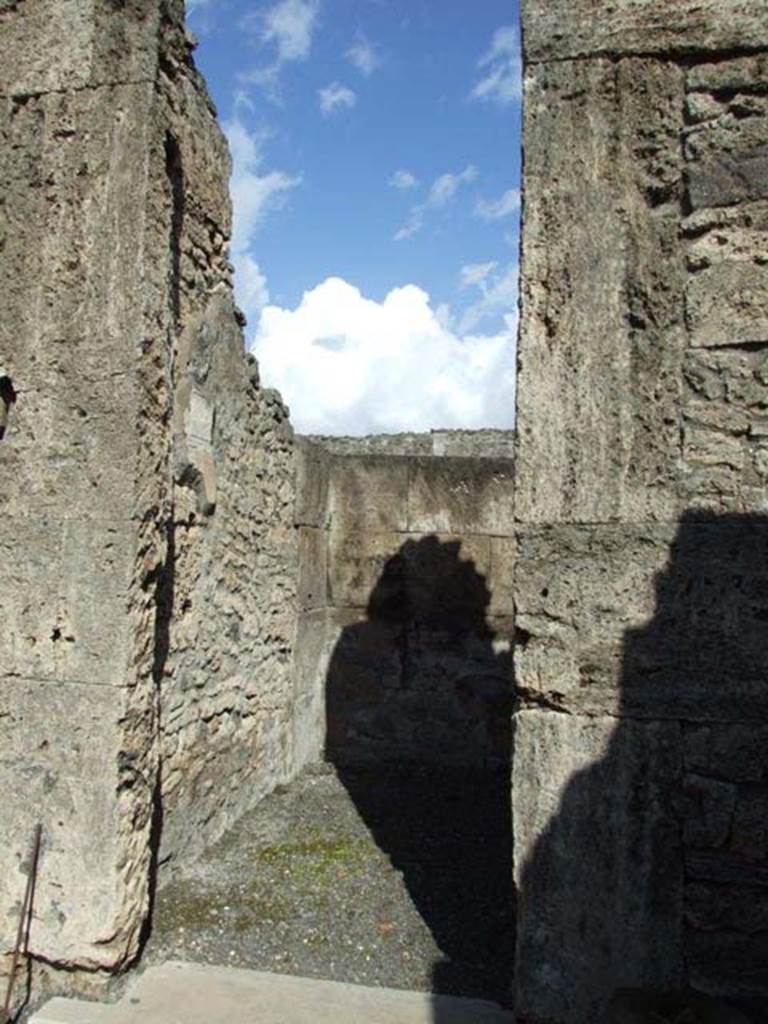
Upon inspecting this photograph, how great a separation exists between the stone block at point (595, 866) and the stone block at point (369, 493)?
168 inches

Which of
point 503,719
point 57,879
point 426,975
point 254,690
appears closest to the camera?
point 57,879

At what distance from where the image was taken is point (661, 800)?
274cm

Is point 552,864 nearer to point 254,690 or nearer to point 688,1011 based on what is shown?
point 688,1011

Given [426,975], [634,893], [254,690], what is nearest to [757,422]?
[634,893]

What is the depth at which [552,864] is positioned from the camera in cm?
282

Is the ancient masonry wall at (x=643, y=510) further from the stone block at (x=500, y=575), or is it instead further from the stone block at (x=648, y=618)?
the stone block at (x=500, y=575)

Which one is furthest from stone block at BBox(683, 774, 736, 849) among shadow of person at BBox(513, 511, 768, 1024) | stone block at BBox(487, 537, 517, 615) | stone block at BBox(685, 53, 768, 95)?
stone block at BBox(487, 537, 517, 615)

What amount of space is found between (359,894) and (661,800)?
1996 mm

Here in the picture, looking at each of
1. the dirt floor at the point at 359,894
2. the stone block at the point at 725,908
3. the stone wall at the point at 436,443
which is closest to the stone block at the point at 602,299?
the stone block at the point at 725,908

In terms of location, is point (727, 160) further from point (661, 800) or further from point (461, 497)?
point (461, 497)

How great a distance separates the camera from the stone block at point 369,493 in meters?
7.04

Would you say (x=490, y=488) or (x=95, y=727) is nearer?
(x=95, y=727)

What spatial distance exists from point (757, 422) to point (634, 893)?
1563 mm

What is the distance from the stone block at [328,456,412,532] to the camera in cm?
704
